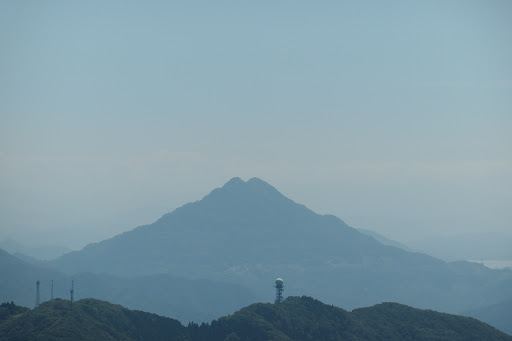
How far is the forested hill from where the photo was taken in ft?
461

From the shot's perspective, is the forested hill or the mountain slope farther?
the forested hill

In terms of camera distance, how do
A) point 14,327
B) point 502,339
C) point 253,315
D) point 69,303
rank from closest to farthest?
point 14,327, point 69,303, point 253,315, point 502,339

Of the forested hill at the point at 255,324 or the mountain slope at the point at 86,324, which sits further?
the forested hill at the point at 255,324

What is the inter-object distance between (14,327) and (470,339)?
96.4 m

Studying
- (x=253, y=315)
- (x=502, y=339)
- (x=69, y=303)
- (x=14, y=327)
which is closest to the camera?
(x=14, y=327)

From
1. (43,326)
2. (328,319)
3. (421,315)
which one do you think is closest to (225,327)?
(328,319)

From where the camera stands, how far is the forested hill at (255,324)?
141m

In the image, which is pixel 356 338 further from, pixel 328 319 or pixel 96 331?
pixel 96 331

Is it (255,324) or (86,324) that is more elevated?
(86,324)

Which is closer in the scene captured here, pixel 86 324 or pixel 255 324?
pixel 86 324

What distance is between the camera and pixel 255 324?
15762cm

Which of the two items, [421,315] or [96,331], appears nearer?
[96,331]

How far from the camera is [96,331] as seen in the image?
141875 millimetres

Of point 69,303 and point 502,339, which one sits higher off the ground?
point 69,303
